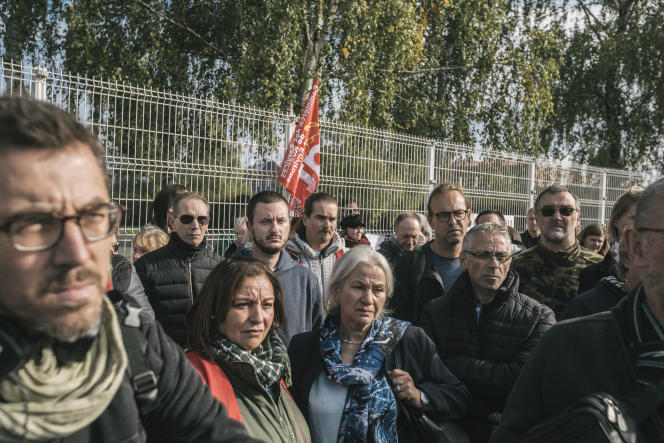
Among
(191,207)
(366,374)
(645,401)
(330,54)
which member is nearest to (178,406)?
(645,401)

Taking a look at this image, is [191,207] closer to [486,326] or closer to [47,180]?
[486,326]

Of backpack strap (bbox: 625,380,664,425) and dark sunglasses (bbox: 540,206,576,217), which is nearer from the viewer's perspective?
backpack strap (bbox: 625,380,664,425)

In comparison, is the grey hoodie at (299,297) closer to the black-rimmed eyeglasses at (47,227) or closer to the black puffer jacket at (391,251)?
the black puffer jacket at (391,251)

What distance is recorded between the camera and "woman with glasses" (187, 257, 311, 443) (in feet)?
8.61

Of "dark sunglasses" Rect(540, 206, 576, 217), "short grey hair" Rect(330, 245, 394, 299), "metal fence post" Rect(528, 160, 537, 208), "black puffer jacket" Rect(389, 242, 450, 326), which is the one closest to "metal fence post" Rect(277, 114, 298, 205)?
"black puffer jacket" Rect(389, 242, 450, 326)

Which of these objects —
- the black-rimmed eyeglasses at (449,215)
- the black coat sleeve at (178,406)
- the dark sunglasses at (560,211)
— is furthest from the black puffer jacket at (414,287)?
the black coat sleeve at (178,406)

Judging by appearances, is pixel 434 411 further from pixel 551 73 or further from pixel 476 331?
pixel 551 73

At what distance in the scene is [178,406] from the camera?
136 cm

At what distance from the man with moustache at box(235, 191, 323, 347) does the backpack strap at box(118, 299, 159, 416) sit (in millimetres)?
2968

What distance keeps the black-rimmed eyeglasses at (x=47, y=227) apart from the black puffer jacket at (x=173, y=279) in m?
3.25

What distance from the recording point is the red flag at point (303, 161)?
7578 mm

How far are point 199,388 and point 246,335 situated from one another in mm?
1413

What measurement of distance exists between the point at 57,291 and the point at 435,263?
4033 mm

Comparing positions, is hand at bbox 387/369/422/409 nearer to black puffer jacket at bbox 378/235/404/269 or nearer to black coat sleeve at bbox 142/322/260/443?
black coat sleeve at bbox 142/322/260/443
